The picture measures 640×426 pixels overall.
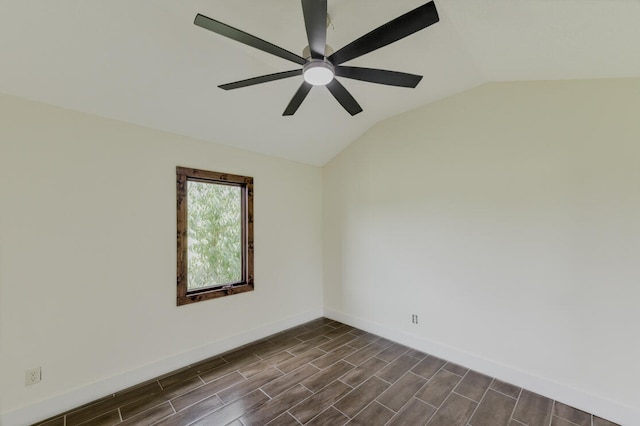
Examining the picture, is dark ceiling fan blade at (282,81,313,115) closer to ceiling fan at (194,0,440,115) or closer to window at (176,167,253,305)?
ceiling fan at (194,0,440,115)

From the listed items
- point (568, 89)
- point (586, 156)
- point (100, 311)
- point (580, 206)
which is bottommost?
point (100, 311)

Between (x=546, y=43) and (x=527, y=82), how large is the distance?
77 cm

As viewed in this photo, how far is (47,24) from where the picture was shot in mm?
1757

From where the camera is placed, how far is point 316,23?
137 cm

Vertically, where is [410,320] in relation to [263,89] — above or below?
below

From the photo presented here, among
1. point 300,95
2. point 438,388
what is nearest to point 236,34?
point 300,95

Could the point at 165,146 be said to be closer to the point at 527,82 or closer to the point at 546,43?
the point at 546,43

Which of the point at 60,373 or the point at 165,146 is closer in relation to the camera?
the point at 60,373

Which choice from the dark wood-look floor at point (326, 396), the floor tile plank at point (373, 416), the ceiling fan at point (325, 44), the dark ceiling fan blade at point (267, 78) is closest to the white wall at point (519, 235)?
the dark wood-look floor at point (326, 396)

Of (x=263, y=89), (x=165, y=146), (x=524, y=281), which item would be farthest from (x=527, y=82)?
(x=165, y=146)

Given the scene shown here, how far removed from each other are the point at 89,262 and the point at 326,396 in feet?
8.00

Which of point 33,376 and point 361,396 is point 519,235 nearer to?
point 361,396

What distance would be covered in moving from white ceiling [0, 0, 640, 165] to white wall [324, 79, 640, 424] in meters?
0.36

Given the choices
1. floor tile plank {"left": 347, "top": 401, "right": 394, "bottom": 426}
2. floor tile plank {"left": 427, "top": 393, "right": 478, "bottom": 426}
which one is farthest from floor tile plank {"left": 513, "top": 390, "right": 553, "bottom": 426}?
floor tile plank {"left": 347, "top": 401, "right": 394, "bottom": 426}
